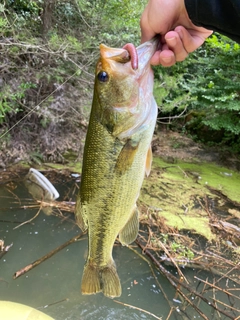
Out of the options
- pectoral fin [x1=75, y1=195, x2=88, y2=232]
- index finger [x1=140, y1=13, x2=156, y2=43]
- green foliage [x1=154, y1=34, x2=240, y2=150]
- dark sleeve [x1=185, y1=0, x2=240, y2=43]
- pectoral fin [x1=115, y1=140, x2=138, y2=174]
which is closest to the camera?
dark sleeve [x1=185, y1=0, x2=240, y2=43]

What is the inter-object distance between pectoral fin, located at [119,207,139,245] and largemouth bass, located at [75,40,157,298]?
0.02 m

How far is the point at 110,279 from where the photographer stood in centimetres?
170

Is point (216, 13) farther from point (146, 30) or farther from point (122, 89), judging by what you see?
point (122, 89)

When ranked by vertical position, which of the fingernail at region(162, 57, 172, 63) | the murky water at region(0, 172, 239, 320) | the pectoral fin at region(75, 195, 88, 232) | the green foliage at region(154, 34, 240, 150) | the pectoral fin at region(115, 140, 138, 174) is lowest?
the murky water at region(0, 172, 239, 320)

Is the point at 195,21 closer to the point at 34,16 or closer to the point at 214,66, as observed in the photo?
the point at 34,16

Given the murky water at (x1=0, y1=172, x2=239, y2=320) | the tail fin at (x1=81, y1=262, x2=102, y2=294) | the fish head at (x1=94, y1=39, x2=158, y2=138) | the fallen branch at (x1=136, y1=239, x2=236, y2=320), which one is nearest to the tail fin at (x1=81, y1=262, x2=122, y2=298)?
the tail fin at (x1=81, y1=262, x2=102, y2=294)

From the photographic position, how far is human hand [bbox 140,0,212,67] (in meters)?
1.44

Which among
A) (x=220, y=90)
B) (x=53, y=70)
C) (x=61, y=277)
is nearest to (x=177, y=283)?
(x=61, y=277)

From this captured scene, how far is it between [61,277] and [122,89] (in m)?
2.24

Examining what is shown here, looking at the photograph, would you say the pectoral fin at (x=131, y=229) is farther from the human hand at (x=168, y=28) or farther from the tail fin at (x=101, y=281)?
the human hand at (x=168, y=28)

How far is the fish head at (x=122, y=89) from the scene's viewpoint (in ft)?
4.22

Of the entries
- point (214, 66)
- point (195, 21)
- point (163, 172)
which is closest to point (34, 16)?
point (163, 172)

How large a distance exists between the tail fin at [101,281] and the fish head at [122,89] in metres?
0.79

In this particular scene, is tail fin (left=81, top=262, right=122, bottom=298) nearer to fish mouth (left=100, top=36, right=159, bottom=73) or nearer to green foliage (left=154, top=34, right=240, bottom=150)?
fish mouth (left=100, top=36, right=159, bottom=73)
